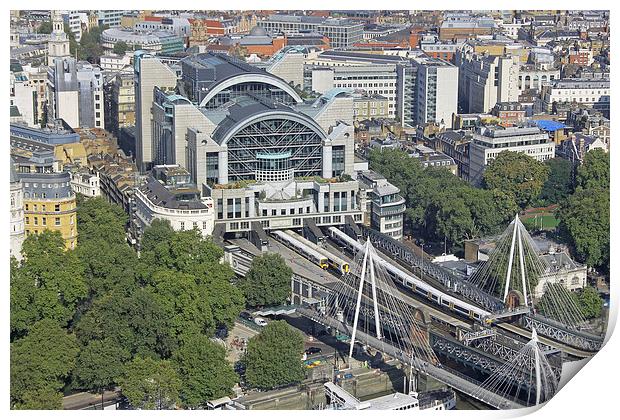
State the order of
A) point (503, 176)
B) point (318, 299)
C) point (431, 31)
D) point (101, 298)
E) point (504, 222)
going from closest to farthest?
point (101, 298) < point (318, 299) < point (504, 222) < point (503, 176) < point (431, 31)

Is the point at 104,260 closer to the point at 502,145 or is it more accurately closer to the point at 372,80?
the point at 502,145

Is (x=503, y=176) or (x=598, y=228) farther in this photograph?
(x=503, y=176)

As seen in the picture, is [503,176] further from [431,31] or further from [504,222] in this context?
[431,31]

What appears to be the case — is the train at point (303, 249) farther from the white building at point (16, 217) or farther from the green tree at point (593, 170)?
the green tree at point (593, 170)

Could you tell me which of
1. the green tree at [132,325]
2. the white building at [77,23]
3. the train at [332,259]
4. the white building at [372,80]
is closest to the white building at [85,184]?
the train at [332,259]

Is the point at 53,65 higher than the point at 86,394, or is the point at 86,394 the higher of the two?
the point at 53,65

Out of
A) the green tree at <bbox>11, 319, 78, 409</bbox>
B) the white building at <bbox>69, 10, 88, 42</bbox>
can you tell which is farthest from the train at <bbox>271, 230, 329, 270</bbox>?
the white building at <bbox>69, 10, 88, 42</bbox>

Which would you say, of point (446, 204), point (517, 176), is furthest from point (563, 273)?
point (517, 176)

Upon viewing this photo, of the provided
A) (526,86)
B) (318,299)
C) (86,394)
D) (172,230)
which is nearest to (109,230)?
(172,230)
